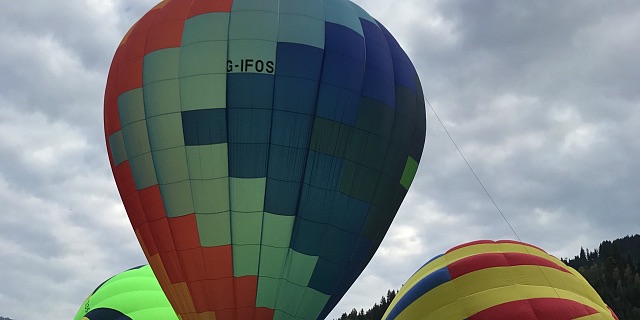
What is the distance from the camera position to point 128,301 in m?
17.0

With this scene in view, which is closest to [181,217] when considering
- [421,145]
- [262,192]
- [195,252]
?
[195,252]

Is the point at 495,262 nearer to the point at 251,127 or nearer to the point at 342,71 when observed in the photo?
the point at 342,71

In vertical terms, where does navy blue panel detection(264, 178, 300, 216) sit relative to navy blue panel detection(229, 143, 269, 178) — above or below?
below

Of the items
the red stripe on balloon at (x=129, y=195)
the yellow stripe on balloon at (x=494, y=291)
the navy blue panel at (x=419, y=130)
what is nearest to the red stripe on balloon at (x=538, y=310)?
the yellow stripe on balloon at (x=494, y=291)

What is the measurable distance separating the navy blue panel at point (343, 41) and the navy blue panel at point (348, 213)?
8.18 feet

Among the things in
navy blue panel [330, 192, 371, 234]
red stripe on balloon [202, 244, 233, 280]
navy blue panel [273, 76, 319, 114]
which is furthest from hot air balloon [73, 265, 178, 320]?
navy blue panel [273, 76, 319, 114]

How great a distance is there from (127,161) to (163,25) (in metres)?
2.51

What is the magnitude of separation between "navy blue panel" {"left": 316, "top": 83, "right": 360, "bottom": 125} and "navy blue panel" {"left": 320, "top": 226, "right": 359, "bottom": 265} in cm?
186

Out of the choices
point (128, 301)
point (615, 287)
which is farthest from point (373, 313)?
point (128, 301)

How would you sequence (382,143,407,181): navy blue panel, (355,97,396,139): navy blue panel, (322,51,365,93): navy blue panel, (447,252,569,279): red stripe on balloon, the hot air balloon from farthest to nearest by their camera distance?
1. the hot air balloon
2. (382,143,407,181): navy blue panel
3. (355,97,396,139): navy blue panel
4. (322,51,365,93): navy blue panel
5. (447,252,569,279): red stripe on balloon

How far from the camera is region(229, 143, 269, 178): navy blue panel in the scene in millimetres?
10578

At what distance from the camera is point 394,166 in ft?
38.7

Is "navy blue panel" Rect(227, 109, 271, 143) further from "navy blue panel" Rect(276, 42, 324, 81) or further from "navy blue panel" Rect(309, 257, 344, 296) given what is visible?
"navy blue panel" Rect(309, 257, 344, 296)

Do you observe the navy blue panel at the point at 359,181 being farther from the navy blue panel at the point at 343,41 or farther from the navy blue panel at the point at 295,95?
the navy blue panel at the point at 343,41
